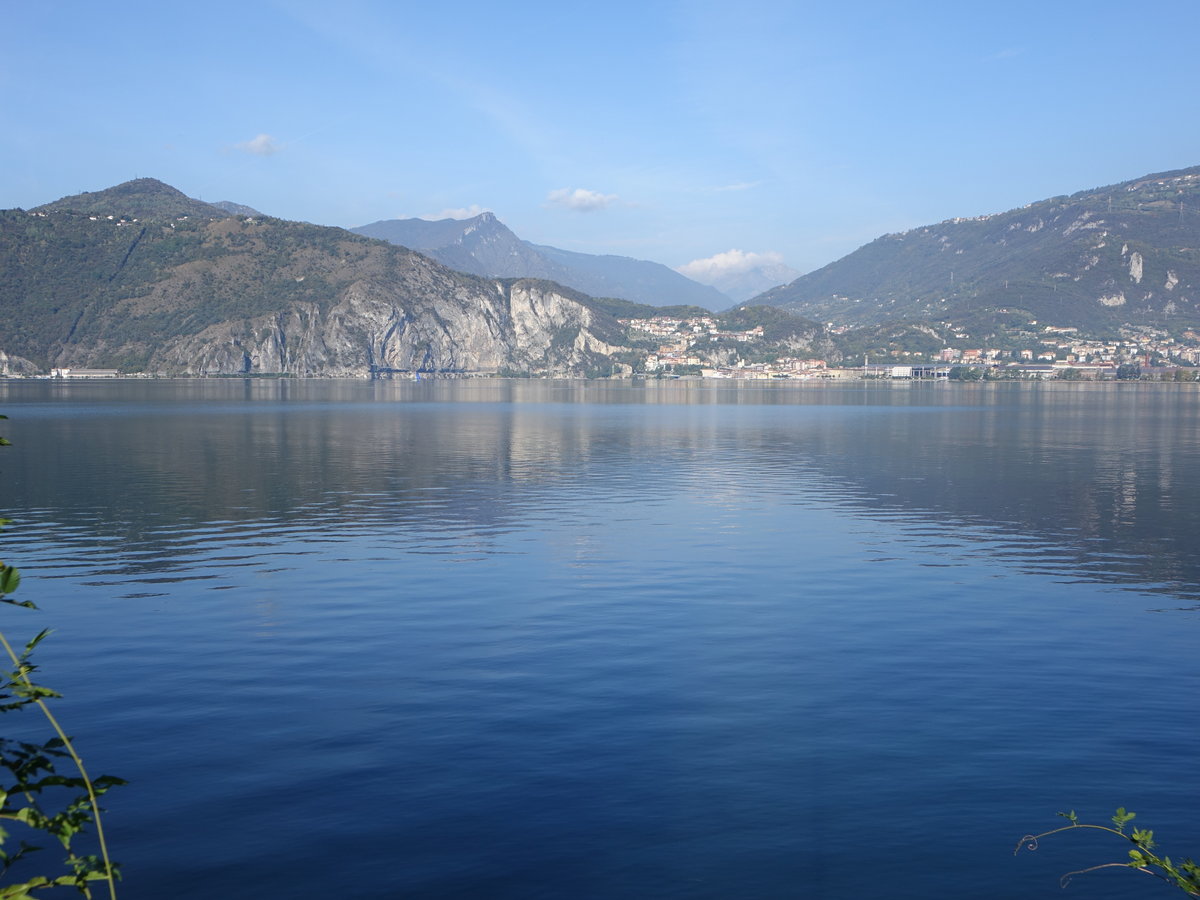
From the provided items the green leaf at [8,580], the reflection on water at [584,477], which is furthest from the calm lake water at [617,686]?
the green leaf at [8,580]

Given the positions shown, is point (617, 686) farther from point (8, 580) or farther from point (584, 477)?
point (584, 477)

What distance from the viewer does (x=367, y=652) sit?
17172mm

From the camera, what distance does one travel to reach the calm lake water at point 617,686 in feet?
33.0

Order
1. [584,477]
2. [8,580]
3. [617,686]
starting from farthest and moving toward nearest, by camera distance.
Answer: [584,477] < [617,686] < [8,580]

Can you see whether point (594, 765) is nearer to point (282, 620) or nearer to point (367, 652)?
point (367, 652)

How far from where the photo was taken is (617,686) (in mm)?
15250

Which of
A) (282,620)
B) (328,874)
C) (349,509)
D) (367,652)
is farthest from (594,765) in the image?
(349,509)

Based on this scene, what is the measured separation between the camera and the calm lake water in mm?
10070

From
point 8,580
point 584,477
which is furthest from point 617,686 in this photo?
point 584,477

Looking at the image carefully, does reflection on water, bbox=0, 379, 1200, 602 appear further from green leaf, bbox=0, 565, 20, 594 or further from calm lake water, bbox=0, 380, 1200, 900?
green leaf, bbox=0, 565, 20, 594

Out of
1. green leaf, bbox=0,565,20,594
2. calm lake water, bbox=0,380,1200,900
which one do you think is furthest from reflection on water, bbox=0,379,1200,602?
green leaf, bbox=0,565,20,594

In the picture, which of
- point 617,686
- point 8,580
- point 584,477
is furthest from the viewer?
point 584,477

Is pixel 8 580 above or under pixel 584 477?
above

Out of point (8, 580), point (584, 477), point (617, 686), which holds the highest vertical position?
point (8, 580)
